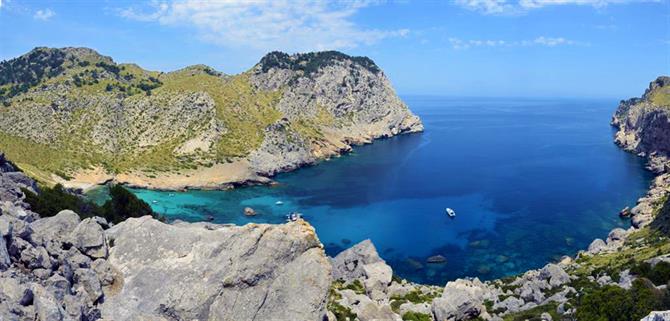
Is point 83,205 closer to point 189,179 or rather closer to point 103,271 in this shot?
point 103,271

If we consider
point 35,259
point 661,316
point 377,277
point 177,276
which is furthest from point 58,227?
point 377,277

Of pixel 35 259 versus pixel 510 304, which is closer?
pixel 35 259

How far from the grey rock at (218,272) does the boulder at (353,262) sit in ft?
103

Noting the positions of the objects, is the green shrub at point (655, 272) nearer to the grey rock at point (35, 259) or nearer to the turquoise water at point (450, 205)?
the turquoise water at point (450, 205)

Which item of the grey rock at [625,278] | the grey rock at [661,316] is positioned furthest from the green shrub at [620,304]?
the grey rock at [661,316]

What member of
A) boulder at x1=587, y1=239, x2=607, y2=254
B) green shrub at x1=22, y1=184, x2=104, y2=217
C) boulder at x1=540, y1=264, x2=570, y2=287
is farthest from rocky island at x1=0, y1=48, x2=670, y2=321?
green shrub at x1=22, y1=184, x2=104, y2=217

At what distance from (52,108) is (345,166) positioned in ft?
324

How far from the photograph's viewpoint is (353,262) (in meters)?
65.7

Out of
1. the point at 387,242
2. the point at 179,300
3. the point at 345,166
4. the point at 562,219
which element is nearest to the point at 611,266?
the point at 387,242

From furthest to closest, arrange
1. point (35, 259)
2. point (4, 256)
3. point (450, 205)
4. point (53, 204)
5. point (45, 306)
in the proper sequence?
point (450, 205)
point (53, 204)
point (35, 259)
point (4, 256)
point (45, 306)

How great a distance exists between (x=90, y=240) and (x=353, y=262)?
41704 millimetres

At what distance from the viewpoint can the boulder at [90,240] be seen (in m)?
28.0

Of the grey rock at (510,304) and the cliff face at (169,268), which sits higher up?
the cliff face at (169,268)

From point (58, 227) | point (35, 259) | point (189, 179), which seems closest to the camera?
point (35, 259)
